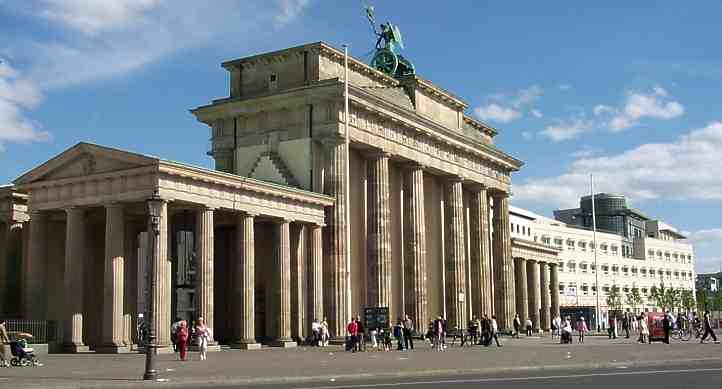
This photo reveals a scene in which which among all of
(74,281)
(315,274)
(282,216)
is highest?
(282,216)

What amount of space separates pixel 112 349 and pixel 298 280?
11.9 meters

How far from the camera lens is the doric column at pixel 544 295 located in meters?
93.6

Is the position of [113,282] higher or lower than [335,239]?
lower

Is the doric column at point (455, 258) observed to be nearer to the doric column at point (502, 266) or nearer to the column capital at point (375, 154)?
the doric column at point (502, 266)

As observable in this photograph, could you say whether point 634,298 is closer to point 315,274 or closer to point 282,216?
point 315,274

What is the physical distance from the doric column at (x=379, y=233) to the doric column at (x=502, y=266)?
66.5 feet

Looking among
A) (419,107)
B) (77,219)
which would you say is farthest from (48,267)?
(419,107)

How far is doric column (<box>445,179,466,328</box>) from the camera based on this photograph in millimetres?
64625

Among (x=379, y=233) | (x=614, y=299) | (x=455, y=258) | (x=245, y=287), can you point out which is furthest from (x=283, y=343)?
(x=614, y=299)

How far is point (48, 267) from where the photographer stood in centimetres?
4638

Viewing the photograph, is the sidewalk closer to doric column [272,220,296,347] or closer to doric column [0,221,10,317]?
doric column [272,220,296,347]

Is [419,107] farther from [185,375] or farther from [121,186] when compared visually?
[185,375]

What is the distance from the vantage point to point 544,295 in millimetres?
95125

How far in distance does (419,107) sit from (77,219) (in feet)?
92.1
